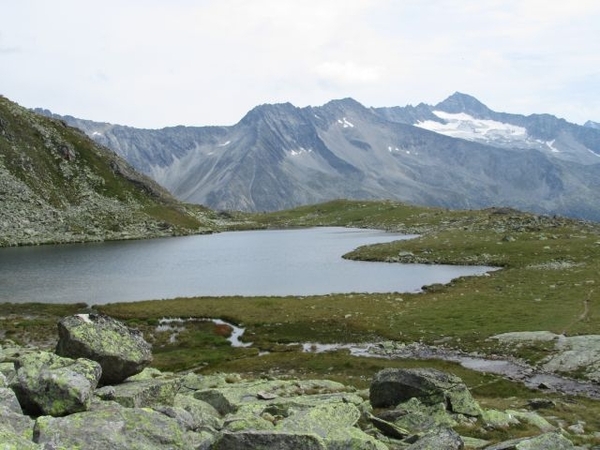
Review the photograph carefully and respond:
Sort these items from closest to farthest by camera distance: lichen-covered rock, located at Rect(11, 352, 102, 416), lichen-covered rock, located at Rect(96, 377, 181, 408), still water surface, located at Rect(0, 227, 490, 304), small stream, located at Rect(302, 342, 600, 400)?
lichen-covered rock, located at Rect(11, 352, 102, 416), lichen-covered rock, located at Rect(96, 377, 181, 408), small stream, located at Rect(302, 342, 600, 400), still water surface, located at Rect(0, 227, 490, 304)

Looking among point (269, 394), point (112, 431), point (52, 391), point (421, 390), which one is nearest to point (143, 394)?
point (52, 391)

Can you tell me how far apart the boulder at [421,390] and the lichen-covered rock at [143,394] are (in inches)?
389

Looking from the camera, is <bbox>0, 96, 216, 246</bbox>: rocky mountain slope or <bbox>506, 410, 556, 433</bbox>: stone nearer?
<bbox>506, 410, 556, 433</bbox>: stone

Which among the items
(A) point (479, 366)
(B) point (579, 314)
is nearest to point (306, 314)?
(A) point (479, 366)

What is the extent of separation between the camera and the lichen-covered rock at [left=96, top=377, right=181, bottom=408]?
17562mm

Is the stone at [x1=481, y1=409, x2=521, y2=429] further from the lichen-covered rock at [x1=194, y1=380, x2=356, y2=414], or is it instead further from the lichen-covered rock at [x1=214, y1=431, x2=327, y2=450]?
the lichen-covered rock at [x1=214, y1=431, x2=327, y2=450]

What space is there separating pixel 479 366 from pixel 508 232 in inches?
3680

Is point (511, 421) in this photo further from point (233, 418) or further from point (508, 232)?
point (508, 232)

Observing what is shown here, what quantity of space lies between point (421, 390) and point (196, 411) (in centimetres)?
1087

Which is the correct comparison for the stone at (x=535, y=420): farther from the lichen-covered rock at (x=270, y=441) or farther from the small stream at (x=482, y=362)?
the lichen-covered rock at (x=270, y=441)

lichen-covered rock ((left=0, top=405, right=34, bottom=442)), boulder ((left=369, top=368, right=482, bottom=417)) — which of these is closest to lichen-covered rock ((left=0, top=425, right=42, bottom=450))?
lichen-covered rock ((left=0, top=405, right=34, bottom=442))

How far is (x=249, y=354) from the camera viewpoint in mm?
49031

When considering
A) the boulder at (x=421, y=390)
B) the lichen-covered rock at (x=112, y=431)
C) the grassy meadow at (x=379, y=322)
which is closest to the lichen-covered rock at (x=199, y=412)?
the lichen-covered rock at (x=112, y=431)

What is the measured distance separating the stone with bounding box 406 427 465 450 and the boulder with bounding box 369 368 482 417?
6407 mm
